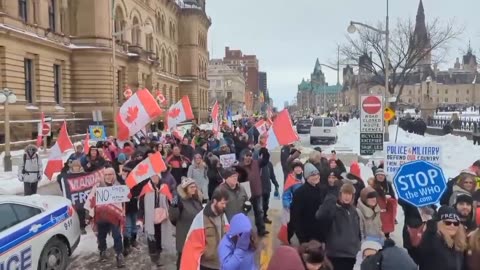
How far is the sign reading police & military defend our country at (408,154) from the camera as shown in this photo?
342 inches

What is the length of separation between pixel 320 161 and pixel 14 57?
93.5 feet

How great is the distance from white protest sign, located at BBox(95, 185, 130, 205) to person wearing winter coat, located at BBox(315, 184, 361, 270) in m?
3.96

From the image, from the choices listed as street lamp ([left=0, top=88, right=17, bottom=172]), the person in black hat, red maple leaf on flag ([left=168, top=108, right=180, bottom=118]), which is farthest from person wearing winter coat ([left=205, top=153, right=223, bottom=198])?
street lamp ([left=0, top=88, right=17, bottom=172])

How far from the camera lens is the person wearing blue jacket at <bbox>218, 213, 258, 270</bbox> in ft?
14.5

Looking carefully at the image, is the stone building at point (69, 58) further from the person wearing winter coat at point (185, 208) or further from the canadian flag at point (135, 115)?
the person wearing winter coat at point (185, 208)

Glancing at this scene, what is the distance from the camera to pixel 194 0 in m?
91.4

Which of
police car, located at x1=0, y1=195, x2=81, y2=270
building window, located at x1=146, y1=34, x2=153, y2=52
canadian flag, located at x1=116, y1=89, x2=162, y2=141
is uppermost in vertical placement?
building window, located at x1=146, y1=34, x2=153, y2=52

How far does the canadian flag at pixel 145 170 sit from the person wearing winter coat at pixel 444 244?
533 centimetres

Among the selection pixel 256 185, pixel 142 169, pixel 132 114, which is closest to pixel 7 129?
pixel 132 114

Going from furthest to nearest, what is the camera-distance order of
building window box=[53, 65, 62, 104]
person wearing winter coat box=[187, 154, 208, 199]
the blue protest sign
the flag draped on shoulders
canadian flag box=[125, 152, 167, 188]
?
building window box=[53, 65, 62, 104], person wearing winter coat box=[187, 154, 208, 199], canadian flag box=[125, 152, 167, 188], the blue protest sign, the flag draped on shoulders

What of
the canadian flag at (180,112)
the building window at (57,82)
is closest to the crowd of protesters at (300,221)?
the canadian flag at (180,112)

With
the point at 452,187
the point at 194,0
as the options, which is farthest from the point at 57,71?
the point at 194,0

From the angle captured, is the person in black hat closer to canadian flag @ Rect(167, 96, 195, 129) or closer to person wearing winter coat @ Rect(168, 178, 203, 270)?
person wearing winter coat @ Rect(168, 178, 203, 270)

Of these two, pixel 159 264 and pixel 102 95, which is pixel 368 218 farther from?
pixel 102 95
